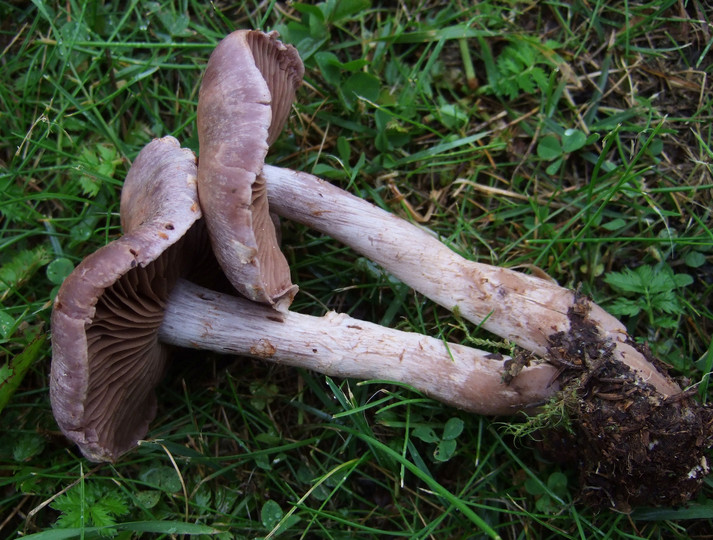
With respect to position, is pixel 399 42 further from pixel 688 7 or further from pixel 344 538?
pixel 344 538

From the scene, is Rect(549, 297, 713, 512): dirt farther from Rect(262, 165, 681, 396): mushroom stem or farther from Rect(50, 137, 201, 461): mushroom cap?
Rect(50, 137, 201, 461): mushroom cap

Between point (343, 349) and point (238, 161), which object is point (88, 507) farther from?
point (238, 161)

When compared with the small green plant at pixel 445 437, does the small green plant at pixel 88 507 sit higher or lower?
lower

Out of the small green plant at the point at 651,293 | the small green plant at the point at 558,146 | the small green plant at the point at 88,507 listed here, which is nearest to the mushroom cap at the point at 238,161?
the small green plant at the point at 88,507

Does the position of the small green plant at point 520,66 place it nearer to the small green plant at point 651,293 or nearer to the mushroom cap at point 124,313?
the small green plant at point 651,293

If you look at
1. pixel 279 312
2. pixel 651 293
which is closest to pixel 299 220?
pixel 279 312

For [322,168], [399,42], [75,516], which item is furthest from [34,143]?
[399,42]

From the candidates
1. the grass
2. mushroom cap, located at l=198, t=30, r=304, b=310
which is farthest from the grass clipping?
mushroom cap, located at l=198, t=30, r=304, b=310
